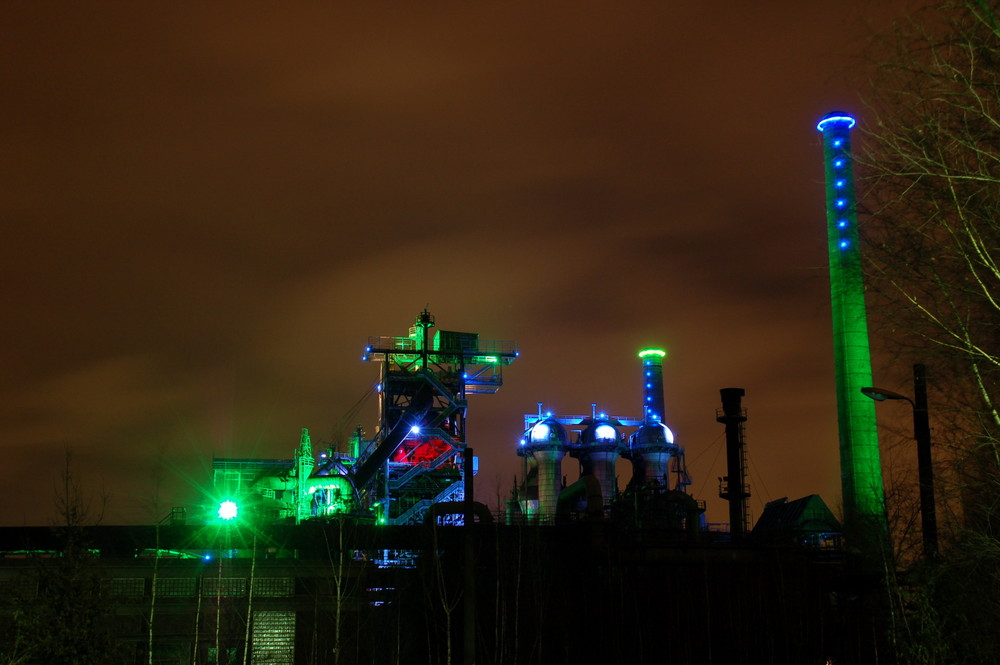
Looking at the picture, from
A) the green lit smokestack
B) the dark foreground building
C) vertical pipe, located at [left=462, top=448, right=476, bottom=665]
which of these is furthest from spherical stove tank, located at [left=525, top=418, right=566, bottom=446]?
vertical pipe, located at [left=462, top=448, right=476, bottom=665]

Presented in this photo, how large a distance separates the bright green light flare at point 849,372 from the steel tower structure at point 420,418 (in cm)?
2264

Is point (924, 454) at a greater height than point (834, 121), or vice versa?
point (834, 121)

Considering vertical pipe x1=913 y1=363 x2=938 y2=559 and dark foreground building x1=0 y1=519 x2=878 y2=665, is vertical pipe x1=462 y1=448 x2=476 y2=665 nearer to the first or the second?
vertical pipe x1=913 y1=363 x2=938 y2=559

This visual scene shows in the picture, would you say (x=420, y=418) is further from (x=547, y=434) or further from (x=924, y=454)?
(x=924, y=454)

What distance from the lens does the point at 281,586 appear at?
3788cm

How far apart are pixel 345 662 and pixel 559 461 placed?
36.9 meters

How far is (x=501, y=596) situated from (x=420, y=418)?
25.9 metres

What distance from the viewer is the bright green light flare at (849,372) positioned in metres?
47.3

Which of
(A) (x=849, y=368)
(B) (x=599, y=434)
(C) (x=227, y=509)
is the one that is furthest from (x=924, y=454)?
(B) (x=599, y=434)

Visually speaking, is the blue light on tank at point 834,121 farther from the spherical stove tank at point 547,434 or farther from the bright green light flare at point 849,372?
the spherical stove tank at point 547,434

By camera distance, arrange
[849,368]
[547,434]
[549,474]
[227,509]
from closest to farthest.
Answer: [849,368], [227,509], [549,474], [547,434]

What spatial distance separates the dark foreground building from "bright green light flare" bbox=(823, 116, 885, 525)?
29.0ft

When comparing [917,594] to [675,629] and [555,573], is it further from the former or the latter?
[555,573]

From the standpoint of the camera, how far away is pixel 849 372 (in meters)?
48.4
